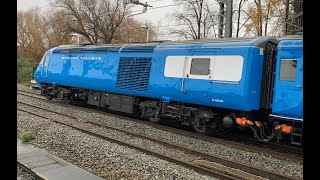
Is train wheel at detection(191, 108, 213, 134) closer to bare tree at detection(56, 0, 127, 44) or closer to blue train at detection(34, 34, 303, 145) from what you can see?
blue train at detection(34, 34, 303, 145)

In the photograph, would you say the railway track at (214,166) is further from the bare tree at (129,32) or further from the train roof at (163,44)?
the bare tree at (129,32)

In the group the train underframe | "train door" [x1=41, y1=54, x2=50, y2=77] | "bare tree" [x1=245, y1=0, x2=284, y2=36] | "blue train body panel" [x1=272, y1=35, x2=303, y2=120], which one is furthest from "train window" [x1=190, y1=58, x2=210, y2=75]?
"bare tree" [x1=245, y1=0, x2=284, y2=36]

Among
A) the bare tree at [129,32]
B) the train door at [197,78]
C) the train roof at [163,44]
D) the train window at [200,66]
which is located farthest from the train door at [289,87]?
the bare tree at [129,32]

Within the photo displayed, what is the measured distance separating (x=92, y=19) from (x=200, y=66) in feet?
112

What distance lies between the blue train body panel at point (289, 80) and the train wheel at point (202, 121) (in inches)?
92.7

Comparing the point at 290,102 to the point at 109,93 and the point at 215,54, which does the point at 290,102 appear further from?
the point at 109,93

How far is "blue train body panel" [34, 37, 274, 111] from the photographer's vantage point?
387 inches

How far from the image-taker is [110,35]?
41625 mm

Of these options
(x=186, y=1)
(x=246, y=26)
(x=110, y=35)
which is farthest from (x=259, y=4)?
(x=110, y=35)

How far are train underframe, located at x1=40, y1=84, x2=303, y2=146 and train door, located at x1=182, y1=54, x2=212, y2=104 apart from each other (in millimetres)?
531

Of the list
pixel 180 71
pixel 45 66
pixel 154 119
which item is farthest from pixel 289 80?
pixel 45 66

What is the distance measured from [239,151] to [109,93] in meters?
7.65

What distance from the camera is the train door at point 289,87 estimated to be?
8.69 meters

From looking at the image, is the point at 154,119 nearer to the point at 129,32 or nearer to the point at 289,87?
the point at 289,87
